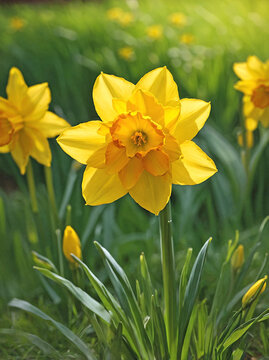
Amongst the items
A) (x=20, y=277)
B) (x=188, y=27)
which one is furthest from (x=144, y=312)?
(x=188, y=27)

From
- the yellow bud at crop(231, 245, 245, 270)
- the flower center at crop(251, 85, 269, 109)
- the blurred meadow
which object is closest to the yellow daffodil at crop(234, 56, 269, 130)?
the flower center at crop(251, 85, 269, 109)

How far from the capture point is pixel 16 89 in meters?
1.35

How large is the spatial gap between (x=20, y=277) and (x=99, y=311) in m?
0.75

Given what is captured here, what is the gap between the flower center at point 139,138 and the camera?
0.89 meters

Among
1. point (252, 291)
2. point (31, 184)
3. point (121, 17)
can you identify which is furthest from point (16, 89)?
point (121, 17)

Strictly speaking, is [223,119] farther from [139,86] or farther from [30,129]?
[139,86]

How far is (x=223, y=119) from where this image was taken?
2.45 meters

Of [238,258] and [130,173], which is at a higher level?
[130,173]

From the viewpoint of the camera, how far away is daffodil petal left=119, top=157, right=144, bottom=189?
88 cm

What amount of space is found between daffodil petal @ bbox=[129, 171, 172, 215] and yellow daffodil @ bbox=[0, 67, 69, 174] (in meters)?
0.49

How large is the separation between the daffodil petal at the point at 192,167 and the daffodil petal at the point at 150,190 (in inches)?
1.0

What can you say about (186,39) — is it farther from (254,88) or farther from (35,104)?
(35,104)

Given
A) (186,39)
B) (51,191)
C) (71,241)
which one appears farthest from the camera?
(186,39)

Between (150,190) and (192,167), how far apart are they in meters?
0.09
